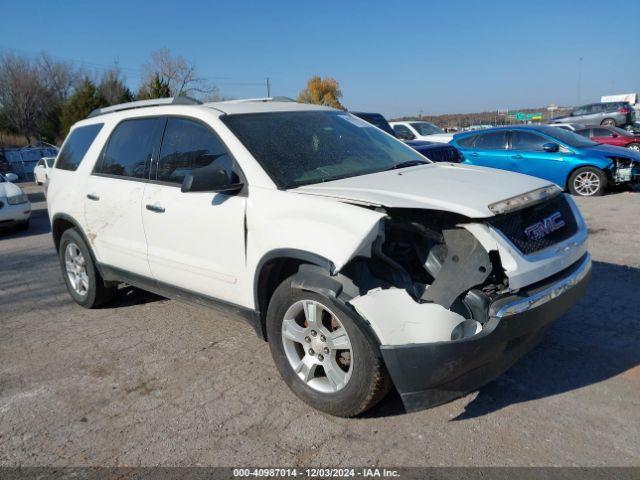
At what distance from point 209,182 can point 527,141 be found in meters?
9.59

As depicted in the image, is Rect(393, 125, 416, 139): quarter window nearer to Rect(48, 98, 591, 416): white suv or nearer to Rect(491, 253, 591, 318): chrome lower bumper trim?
Rect(48, 98, 591, 416): white suv

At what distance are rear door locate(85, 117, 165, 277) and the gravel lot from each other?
720 millimetres

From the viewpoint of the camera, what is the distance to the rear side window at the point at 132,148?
4.20 meters

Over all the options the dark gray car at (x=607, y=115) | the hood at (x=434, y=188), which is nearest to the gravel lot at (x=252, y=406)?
the hood at (x=434, y=188)

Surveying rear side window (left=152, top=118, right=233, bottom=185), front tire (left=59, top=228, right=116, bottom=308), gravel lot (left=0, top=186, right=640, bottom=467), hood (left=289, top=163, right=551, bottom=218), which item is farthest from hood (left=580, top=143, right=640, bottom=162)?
front tire (left=59, top=228, right=116, bottom=308)

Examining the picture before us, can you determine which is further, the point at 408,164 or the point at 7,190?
the point at 7,190

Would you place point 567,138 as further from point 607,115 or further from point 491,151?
point 607,115

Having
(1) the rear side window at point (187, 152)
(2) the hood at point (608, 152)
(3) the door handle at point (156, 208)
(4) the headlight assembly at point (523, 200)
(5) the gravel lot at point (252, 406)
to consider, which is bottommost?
(5) the gravel lot at point (252, 406)

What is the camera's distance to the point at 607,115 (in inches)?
1117

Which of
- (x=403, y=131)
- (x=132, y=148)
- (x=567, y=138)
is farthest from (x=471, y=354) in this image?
(x=403, y=131)

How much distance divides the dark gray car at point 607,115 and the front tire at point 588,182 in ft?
67.3

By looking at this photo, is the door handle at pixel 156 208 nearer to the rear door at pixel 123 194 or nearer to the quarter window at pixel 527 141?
the rear door at pixel 123 194

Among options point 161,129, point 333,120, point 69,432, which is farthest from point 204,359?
point 333,120

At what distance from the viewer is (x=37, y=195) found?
1841 centimetres
